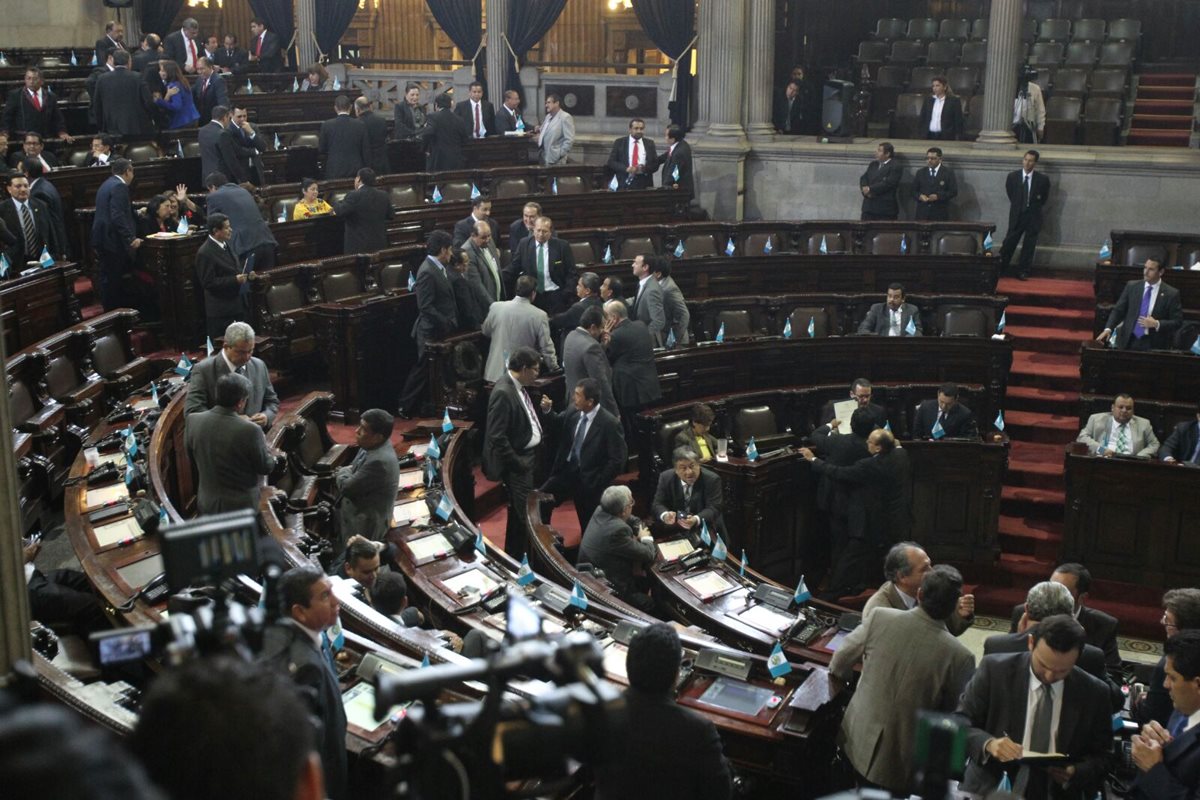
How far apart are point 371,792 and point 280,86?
14164mm

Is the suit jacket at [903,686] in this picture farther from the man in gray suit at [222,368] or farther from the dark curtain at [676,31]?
the dark curtain at [676,31]

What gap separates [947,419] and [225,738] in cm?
862

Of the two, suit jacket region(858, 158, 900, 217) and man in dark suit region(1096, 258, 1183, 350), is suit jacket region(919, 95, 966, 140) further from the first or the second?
man in dark suit region(1096, 258, 1183, 350)

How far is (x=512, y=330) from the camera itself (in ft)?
29.7

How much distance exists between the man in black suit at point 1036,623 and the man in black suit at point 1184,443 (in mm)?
4131

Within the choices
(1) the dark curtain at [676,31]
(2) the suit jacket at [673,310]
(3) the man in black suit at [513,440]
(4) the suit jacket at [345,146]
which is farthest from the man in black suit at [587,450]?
(1) the dark curtain at [676,31]

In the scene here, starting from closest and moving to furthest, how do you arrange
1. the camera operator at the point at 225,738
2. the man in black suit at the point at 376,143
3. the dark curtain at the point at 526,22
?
the camera operator at the point at 225,738
the man in black suit at the point at 376,143
the dark curtain at the point at 526,22

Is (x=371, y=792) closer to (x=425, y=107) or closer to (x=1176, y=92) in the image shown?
(x=425, y=107)

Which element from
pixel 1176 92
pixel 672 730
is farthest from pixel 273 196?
pixel 1176 92

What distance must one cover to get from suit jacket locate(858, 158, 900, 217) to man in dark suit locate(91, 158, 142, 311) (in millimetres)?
6922

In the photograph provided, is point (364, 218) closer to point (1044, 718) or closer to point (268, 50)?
point (268, 50)

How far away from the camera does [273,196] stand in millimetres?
11445

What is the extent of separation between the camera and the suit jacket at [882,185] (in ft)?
42.5

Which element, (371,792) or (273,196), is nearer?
(371,792)
